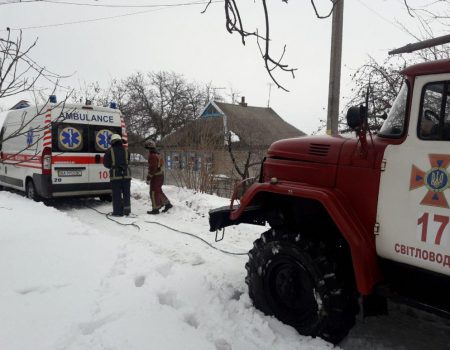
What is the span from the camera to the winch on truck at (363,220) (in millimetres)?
2654

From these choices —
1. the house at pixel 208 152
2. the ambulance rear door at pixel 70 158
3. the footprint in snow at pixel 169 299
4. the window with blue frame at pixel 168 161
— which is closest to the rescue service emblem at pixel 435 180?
the footprint in snow at pixel 169 299

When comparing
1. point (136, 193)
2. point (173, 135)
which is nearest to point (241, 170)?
point (173, 135)

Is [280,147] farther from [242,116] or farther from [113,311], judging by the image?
[242,116]

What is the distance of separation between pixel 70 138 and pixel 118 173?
4.52ft

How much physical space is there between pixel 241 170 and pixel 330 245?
912cm

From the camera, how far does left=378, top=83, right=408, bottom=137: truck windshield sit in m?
2.83

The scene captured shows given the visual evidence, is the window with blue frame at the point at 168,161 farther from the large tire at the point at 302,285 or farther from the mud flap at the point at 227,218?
the large tire at the point at 302,285

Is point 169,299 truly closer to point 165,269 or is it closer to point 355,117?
point 165,269

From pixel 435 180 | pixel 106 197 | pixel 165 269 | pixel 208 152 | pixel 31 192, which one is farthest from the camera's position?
pixel 208 152

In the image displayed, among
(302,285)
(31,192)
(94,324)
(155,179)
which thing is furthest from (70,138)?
(302,285)

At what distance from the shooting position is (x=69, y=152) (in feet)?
27.5

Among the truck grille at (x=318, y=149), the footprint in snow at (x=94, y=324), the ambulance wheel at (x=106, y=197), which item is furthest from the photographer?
the ambulance wheel at (x=106, y=197)

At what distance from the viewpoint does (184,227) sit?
7055 millimetres

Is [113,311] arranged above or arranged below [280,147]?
below
